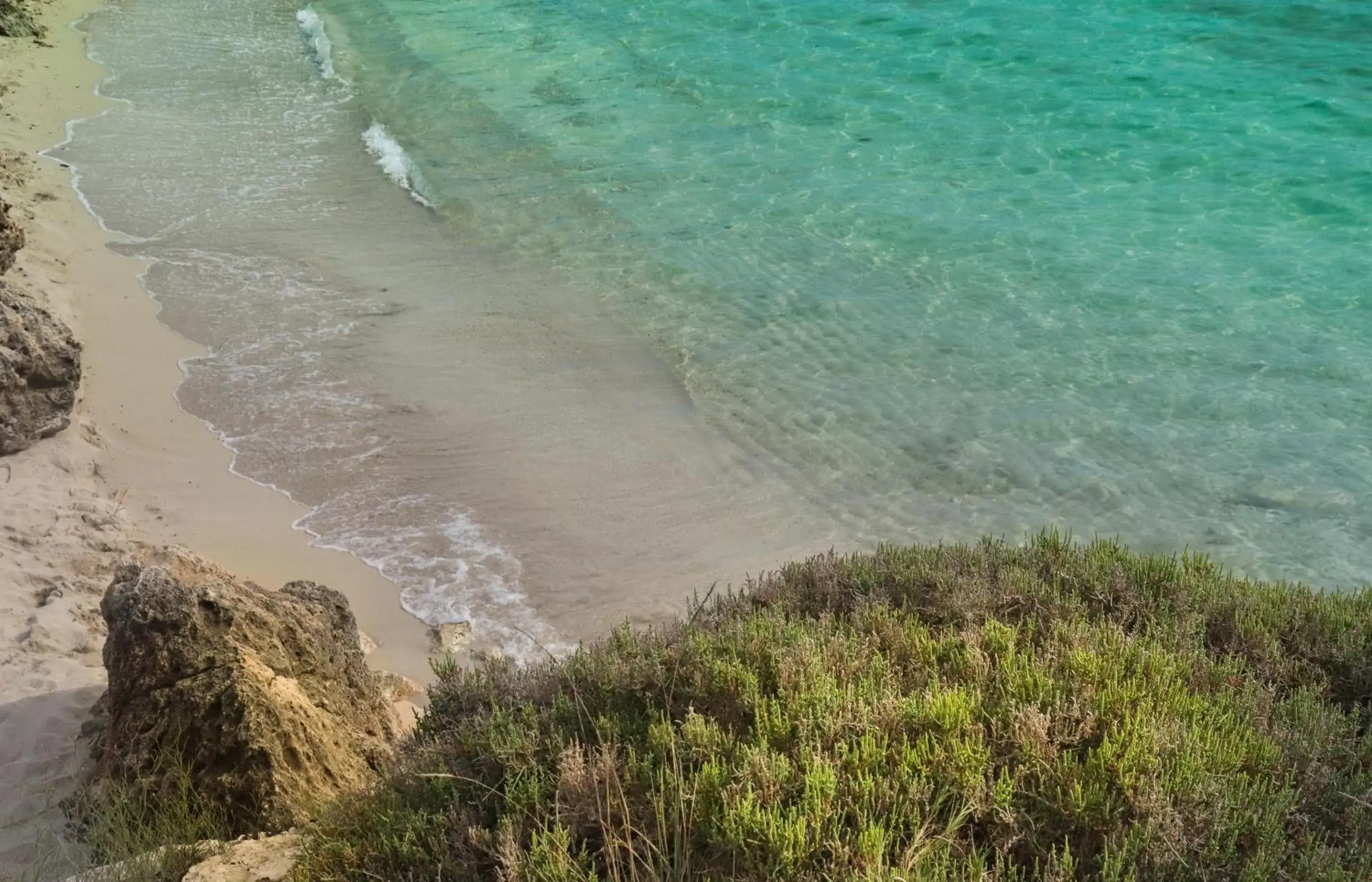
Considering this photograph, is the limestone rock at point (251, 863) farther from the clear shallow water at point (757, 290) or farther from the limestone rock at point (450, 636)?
the clear shallow water at point (757, 290)

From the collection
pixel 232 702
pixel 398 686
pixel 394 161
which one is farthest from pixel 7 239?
pixel 232 702

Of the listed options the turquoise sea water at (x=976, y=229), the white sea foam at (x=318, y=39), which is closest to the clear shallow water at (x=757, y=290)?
the turquoise sea water at (x=976, y=229)

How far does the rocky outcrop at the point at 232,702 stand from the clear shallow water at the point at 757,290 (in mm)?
1691

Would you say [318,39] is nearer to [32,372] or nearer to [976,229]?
[976,229]

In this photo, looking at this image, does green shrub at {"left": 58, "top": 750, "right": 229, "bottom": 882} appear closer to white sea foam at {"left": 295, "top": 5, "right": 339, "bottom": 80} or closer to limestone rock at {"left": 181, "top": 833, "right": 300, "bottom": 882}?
limestone rock at {"left": 181, "top": 833, "right": 300, "bottom": 882}

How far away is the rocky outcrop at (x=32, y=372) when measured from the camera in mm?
7941

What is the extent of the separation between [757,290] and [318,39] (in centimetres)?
1303

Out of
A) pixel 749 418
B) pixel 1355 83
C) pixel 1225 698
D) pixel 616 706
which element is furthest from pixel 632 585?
pixel 1355 83

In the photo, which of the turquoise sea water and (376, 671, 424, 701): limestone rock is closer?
(376, 671, 424, 701): limestone rock

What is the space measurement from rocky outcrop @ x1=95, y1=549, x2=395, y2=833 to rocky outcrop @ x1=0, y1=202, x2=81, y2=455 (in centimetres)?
318

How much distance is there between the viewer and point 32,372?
808 centimetres

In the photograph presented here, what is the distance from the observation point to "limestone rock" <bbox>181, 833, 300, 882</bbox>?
389cm

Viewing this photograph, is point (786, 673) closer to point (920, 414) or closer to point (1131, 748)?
point (1131, 748)

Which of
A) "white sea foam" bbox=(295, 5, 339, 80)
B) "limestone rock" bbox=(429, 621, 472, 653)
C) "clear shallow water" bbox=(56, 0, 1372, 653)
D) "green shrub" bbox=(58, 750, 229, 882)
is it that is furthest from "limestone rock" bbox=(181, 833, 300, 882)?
"white sea foam" bbox=(295, 5, 339, 80)
